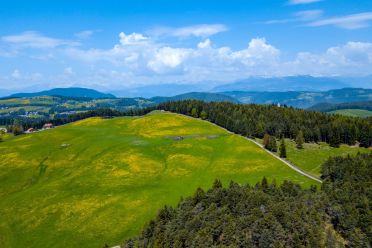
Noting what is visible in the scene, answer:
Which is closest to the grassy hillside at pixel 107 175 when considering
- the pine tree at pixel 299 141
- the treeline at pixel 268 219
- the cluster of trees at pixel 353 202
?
the cluster of trees at pixel 353 202

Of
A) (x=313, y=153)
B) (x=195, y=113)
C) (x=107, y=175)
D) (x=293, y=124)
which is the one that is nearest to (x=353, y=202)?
(x=313, y=153)

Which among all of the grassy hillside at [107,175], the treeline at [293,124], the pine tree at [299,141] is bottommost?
the grassy hillside at [107,175]

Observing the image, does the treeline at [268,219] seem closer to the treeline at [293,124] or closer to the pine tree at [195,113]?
the treeline at [293,124]

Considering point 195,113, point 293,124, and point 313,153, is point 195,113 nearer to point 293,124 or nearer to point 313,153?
point 293,124

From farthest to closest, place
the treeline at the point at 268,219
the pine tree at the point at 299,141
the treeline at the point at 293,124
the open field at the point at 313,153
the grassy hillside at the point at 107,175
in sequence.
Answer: the treeline at the point at 293,124, the pine tree at the point at 299,141, the open field at the point at 313,153, the grassy hillside at the point at 107,175, the treeline at the point at 268,219

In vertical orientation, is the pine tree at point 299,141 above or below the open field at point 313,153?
above

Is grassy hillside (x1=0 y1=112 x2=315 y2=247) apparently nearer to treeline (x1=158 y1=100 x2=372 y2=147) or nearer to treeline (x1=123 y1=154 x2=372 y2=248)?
treeline (x1=158 y1=100 x2=372 y2=147)

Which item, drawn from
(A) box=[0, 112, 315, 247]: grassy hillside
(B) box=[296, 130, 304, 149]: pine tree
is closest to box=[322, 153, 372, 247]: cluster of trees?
(A) box=[0, 112, 315, 247]: grassy hillside
